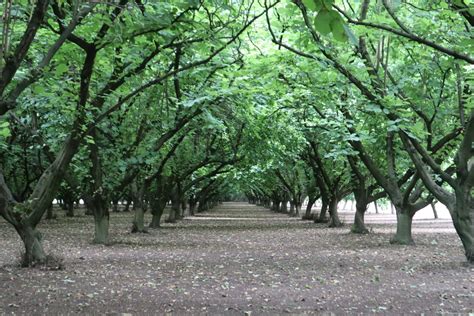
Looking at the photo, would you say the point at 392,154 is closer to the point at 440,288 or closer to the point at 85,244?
the point at 440,288

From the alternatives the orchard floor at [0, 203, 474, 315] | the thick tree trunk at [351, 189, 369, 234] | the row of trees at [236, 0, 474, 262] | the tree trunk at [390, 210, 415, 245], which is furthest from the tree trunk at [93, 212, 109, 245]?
the thick tree trunk at [351, 189, 369, 234]

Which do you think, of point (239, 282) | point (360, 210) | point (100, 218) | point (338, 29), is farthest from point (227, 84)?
point (360, 210)

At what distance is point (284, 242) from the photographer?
1717cm

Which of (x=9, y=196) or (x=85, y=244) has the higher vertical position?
(x=9, y=196)

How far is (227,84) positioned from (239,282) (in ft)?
15.2

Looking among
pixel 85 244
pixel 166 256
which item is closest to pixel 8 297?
pixel 166 256

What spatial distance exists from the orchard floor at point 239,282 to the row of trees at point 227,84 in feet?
4.84

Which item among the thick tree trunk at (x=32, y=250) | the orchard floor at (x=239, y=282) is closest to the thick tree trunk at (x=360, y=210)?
the orchard floor at (x=239, y=282)

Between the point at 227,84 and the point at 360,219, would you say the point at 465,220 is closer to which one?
the point at 227,84

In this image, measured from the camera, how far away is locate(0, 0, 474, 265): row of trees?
6.96m

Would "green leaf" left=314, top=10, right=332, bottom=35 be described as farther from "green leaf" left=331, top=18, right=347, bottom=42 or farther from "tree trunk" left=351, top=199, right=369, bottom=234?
"tree trunk" left=351, top=199, right=369, bottom=234

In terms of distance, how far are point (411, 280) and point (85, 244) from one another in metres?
9.65

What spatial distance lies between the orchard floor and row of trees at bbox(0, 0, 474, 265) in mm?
1475

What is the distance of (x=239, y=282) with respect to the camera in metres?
8.76
